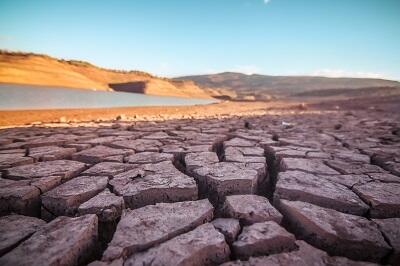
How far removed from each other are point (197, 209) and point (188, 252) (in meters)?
0.33

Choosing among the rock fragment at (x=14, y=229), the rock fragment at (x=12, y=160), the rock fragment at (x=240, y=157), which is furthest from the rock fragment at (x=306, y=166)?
the rock fragment at (x=12, y=160)

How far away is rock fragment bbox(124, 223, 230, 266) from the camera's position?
0.95 meters

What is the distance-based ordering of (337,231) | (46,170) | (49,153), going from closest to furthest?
1. (337,231)
2. (46,170)
3. (49,153)

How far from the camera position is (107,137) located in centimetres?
320

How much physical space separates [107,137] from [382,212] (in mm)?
2687

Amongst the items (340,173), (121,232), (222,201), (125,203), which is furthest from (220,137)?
(121,232)

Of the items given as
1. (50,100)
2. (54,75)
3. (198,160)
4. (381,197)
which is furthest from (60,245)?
(54,75)

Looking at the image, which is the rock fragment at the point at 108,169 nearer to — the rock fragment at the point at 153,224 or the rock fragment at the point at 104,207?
the rock fragment at the point at 104,207

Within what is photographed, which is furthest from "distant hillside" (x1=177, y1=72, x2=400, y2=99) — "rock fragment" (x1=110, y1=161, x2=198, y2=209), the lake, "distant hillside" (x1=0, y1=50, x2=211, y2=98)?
"rock fragment" (x1=110, y1=161, x2=198, y2=209)

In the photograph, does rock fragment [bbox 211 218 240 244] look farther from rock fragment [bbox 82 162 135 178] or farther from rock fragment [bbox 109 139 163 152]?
rock fragment [bbox 109 139 163 152]

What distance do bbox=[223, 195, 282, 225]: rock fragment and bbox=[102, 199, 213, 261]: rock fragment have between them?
0.33 ft

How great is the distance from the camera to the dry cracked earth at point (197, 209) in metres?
1.01

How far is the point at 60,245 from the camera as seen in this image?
100cm

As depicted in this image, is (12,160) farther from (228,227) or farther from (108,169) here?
(228,227)
